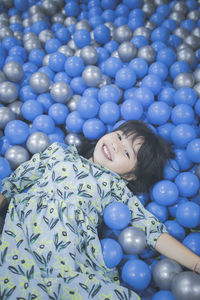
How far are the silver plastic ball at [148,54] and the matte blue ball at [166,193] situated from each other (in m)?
0.88

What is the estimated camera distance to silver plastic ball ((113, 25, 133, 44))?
6.68ft

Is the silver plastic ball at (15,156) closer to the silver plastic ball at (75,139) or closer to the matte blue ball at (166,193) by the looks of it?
the silver plastic ball at (75,139)

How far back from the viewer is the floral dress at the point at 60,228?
3.17 ft

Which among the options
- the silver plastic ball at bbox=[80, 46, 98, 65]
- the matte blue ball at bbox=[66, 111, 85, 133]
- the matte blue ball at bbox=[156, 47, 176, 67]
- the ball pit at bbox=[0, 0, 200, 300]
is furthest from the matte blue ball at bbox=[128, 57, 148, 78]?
the matte blue ball at bbox=[66, 111, 85, 133]

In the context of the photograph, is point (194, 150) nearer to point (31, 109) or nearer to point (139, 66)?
point (139, 66)

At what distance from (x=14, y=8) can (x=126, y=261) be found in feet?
7.65

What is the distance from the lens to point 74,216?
1.13m

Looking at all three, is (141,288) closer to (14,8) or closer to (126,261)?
(126,261)

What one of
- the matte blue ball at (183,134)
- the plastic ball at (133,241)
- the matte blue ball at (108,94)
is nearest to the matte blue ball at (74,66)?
the matte blue ball at (108,94)

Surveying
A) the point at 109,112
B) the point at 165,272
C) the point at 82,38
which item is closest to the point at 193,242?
the point at 165,272

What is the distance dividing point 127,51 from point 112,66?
163 millimetres

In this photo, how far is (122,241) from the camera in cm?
118

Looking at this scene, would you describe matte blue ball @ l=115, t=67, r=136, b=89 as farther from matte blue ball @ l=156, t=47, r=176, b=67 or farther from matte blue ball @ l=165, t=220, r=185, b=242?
matte blue ball @ l=165, t=220, r=185, b=242

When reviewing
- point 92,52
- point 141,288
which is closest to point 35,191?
point 141,288
